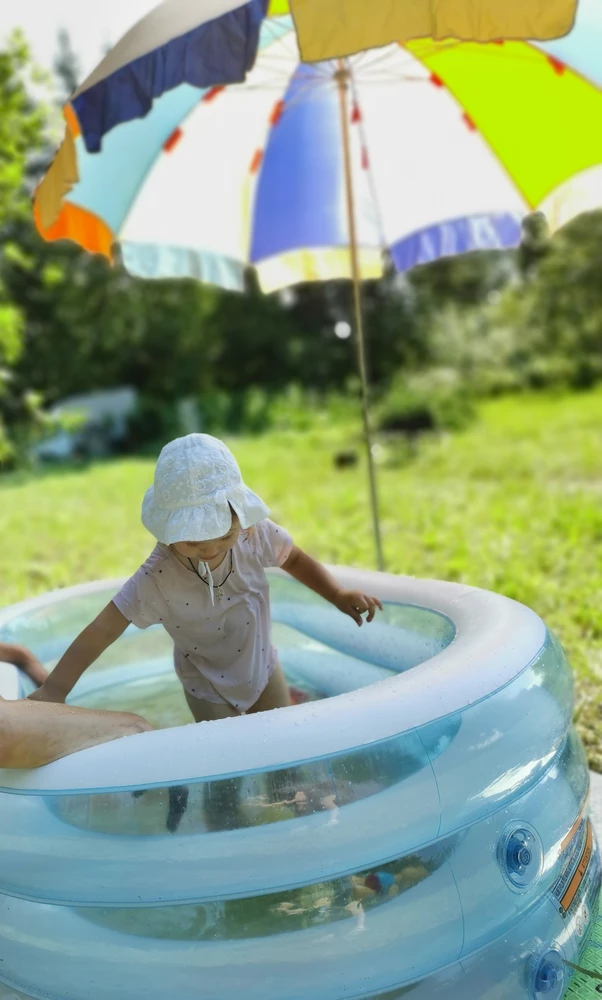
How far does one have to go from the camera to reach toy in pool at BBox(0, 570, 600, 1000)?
156cm

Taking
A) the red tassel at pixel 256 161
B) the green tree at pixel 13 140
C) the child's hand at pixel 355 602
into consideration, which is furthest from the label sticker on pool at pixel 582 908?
the green tree at pixel 13 140

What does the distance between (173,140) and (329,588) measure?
85.1 inches

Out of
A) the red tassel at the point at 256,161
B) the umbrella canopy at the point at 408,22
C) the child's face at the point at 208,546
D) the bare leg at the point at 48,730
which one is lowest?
the bare leg at the point at 48,730

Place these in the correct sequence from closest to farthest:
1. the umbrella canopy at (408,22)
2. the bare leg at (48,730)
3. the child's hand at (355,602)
Answer: the bare leg at (48,730), the umbrella canopy at (408,22), the child's hand at (355,602)

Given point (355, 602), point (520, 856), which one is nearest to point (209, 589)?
point (355, 602)

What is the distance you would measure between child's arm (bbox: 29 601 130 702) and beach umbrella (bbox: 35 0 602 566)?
1.38 m

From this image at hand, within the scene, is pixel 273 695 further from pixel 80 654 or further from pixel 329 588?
pixel 80 654

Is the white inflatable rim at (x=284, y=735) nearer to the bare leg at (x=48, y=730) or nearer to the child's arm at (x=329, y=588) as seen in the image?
the bare leg at (x=48, y=730)

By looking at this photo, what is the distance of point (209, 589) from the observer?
2.19 meters

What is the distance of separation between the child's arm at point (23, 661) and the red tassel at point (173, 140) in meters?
2.15

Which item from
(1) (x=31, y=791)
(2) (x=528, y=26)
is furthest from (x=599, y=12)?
(1) (x=31, y=791)

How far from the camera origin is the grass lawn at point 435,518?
471 centimetres

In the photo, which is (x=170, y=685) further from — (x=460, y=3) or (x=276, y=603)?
(x=460, y=3)

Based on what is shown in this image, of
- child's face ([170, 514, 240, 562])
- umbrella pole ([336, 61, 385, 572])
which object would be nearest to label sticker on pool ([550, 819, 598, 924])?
child's face ([170, 514, 240, 562])
